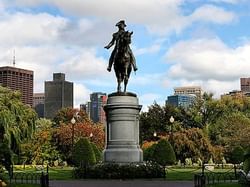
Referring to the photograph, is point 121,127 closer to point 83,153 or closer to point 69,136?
point 83,153

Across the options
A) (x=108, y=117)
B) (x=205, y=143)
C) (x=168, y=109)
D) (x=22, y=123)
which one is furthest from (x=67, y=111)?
(x=108, y=117)

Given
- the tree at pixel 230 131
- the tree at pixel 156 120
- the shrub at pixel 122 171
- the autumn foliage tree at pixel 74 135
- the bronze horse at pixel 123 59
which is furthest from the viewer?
the tree at pixel 156 120

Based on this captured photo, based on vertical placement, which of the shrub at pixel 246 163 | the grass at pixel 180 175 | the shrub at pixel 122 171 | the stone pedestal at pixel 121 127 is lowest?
the grass at pixel 180 175

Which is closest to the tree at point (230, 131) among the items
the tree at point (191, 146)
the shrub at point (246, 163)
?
the tree at point (191, 146)

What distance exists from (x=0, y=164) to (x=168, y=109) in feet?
251

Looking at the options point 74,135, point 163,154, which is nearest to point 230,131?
point 74,135

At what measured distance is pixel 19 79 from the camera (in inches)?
6476

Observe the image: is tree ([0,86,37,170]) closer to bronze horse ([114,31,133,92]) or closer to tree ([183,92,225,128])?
bronze horse ([114,31,133,92])

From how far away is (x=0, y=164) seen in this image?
13250 millimetres

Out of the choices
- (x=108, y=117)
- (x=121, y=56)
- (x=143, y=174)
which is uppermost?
(x=121, y=56)

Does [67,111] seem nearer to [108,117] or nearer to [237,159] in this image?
[237,159]

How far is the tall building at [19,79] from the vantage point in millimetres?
157500

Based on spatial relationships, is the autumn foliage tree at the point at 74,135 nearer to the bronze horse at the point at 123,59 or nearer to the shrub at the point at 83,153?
the shrub at the point at 83,153

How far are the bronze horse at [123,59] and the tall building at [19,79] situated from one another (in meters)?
124
